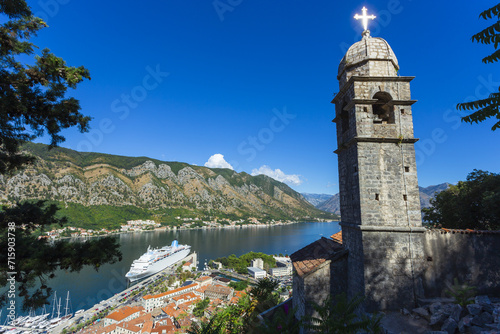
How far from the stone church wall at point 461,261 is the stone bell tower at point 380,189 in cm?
50

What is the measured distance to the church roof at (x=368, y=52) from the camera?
8.84m

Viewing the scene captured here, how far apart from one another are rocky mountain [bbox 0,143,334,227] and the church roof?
102186 millimetres

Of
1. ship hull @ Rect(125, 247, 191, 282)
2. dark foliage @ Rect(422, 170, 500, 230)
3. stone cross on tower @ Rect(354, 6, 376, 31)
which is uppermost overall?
stone cross on tower @ Rect(354, 6, 376, 31)

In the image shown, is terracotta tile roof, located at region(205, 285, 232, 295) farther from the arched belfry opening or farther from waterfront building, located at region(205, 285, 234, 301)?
the arched belfry opening

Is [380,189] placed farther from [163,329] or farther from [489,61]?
[163,329]

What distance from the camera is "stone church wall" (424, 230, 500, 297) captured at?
7.48 m

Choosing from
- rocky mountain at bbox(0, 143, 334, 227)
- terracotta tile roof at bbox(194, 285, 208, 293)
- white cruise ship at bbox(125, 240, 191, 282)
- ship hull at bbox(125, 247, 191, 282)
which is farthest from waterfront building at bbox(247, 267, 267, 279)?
rocky mountain at bbox(0, 143, 334, 227)

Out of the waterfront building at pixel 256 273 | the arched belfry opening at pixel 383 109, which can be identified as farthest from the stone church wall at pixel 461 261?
the waterfront building at pixel 256 273

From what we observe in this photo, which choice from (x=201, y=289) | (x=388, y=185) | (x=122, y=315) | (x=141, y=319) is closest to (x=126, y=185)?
(x=201, y=289)

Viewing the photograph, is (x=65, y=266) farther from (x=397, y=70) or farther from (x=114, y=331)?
(x=114, y=331)

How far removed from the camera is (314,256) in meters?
8.87

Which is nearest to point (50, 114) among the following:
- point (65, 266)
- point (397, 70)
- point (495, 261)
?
point (65, 266)

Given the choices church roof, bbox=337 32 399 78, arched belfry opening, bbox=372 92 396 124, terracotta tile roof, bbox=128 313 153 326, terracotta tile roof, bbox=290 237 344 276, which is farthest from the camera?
terracotta tile roof, bbox=128 313 153 326

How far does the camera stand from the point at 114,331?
2306 centimetres
